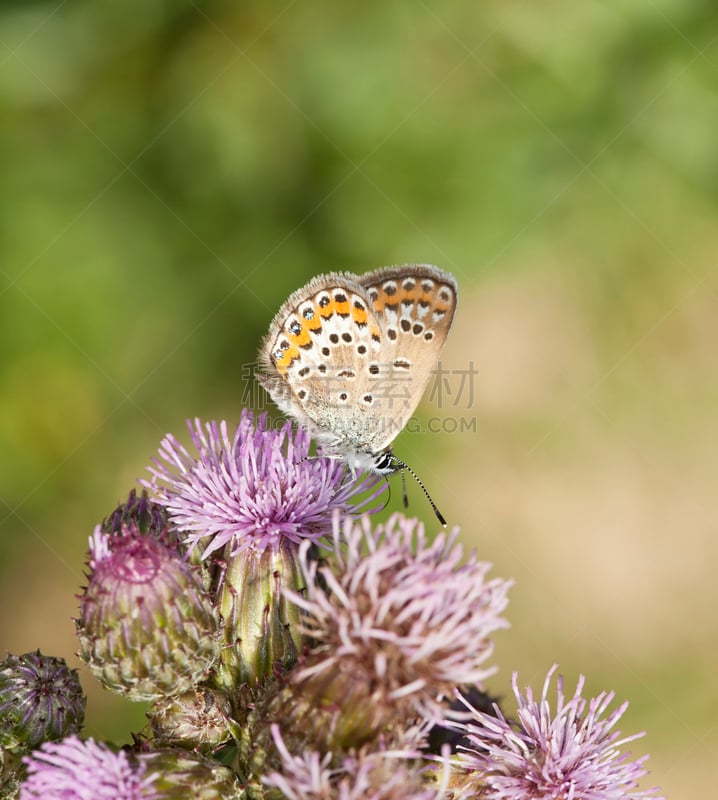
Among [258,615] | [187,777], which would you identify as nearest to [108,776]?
[187,777]

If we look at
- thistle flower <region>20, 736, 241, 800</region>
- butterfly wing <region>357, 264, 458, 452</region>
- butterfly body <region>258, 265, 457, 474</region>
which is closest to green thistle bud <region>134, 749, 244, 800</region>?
thistle flower <region>20, 736, 241, 800</region>

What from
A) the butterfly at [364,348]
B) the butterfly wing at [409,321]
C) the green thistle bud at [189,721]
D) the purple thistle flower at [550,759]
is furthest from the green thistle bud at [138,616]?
the butterfly wing at [409,321]

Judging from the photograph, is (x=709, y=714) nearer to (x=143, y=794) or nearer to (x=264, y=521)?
(x=264, y=521)

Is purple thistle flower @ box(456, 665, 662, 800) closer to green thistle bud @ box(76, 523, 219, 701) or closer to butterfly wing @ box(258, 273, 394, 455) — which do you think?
green thistle bud @ box(76, 523, 219, 701)

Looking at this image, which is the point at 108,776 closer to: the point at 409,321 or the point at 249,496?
the point at 249,496

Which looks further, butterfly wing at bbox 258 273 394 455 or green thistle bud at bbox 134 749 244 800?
butterfly wing at bbox 258 273 394 455

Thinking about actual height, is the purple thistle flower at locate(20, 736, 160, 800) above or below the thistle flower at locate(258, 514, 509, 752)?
below

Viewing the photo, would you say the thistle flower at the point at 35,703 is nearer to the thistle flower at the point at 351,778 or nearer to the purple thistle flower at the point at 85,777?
the purple thistle flower at the point at 85,777
